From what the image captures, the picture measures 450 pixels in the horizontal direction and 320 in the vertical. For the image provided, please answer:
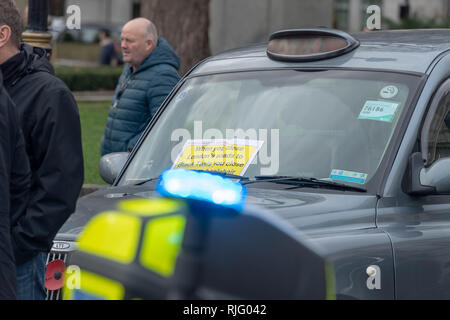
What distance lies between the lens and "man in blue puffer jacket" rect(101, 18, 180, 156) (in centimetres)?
726

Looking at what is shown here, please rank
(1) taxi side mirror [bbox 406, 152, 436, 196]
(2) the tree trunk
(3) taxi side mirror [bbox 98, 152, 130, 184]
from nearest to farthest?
(1) taxi side mirror [bbox 406, 152, 436, 196] → (3) taxi side mirror [bbox 98, 152, 130, 184] → (2) the tree trunk

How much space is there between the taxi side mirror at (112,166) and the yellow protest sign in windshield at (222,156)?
1.74ft

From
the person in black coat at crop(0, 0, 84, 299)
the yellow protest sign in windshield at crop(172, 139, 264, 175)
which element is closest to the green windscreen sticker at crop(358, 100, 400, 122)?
the yellow protest sign in windshield at crop(172, 139, 264, 175)

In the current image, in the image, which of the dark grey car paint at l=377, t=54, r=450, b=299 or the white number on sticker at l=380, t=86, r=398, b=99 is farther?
the white number on sticker at l=380, t=86, r=398, b=99

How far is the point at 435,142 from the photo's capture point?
4246 millimetres

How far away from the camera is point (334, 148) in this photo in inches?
162

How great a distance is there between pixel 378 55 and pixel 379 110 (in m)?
0.39

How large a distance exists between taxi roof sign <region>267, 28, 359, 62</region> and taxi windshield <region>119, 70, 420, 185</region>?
85 millimetres

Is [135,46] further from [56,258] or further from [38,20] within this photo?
[56,258]

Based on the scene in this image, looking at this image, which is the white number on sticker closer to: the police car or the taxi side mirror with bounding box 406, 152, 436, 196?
the police car

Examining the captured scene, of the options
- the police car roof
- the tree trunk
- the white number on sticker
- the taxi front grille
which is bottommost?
the tree trunk

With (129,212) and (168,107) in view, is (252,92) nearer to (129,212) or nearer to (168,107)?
(168,107)

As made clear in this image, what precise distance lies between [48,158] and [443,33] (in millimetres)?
2254

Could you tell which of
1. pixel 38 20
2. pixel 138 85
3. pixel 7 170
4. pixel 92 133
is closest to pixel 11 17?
pixel 7 170
